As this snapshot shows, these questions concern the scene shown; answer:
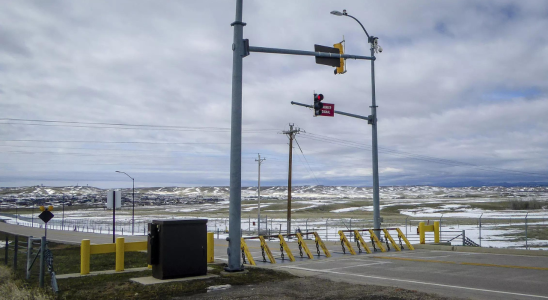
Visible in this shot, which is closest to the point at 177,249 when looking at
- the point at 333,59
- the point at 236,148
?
the point at 236,148

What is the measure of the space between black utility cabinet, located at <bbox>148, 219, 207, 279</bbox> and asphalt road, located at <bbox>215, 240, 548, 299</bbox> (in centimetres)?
291

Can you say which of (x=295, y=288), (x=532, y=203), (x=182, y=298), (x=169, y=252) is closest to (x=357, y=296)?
(x=295, y=288)

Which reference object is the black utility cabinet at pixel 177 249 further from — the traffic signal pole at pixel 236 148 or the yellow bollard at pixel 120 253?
the yellow bollard at pixel 120 253

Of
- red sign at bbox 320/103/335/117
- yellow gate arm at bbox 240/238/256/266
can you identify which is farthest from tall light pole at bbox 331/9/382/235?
yellow gate arm at bbox 240/238/256/266

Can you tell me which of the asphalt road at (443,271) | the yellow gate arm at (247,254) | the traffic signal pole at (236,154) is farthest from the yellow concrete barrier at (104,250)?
the asphalt road at (443,271)

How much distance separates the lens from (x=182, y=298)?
8.97m

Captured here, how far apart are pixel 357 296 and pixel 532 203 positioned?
10047cm

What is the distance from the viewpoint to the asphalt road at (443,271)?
398 inches

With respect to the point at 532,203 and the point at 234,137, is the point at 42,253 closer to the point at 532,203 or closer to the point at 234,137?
the point at 234,137

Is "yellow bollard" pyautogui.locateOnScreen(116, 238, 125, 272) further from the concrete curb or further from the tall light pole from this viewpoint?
the concrete curb

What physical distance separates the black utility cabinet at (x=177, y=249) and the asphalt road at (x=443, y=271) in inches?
115

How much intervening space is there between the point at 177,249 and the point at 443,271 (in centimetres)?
724

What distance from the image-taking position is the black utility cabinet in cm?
1091

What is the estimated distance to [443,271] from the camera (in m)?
13.0
